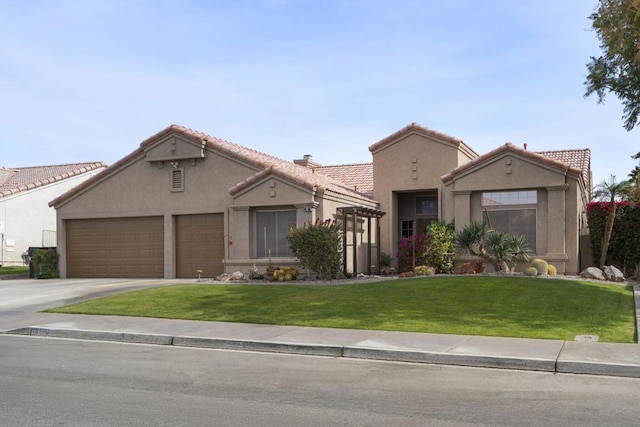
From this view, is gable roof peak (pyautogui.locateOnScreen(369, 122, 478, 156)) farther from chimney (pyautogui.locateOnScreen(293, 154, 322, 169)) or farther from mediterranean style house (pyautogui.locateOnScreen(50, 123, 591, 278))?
chimney (pyautogui.locateOnScreen(293, 154, 322, 169))

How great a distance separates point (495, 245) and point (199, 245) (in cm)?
1080

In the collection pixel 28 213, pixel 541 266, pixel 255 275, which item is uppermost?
pixel 28 213

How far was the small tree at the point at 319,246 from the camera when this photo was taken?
2005 centimetres

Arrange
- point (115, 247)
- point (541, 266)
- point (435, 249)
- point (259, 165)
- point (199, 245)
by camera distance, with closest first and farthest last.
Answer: point (541, 266) → point (435, 249) → point (259, 165) → point (199, 245) → point (115, 247)

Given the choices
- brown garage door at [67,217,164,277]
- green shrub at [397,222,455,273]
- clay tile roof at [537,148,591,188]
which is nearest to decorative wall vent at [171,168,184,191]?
brown garage door at [67,217,164,277]

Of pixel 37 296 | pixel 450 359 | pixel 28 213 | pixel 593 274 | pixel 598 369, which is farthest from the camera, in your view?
pixel 28 213

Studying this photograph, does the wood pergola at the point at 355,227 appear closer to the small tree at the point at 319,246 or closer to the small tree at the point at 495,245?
the small tree at the point at 319,246

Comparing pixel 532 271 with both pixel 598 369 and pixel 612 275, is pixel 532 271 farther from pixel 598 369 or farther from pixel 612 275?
pixel 598 369

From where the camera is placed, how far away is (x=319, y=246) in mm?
20047

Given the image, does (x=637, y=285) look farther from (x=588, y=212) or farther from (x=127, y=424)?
(x=127, y=424)

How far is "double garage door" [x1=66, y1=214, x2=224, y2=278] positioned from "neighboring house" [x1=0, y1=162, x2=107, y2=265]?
9.31 meters

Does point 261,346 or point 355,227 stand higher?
point 355,227

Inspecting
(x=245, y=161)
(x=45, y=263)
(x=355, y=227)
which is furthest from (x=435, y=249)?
(x=45, y=263)

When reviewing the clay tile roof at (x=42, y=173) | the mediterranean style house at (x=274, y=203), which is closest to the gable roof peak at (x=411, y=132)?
the mediterranean style house at (x=274, y=203)
